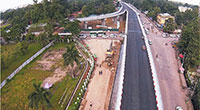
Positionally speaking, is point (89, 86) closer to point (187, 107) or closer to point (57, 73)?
Result: point (57, 73)

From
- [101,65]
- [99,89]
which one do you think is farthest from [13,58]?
[99,89]

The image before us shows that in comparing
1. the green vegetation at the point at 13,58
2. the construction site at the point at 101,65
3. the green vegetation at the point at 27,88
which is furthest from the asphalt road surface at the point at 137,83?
the green vegetation at the point at 13,58

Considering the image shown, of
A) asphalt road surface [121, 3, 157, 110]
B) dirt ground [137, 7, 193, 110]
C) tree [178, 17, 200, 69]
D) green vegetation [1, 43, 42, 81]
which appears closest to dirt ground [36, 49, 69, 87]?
green vegetation [1, 43, 42, 81]

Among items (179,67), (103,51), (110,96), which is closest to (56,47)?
(103,51)

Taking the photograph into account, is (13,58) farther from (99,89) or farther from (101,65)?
(99,89)

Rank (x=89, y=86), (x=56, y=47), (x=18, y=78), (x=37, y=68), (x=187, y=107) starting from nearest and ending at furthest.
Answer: (x=187, y=107) → (x=89, y=86) → (x=18, y=78) → (x=37, y=68) → (x=56, y=47)

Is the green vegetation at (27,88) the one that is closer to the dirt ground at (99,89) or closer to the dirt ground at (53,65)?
the dirt ground at (53,65)
